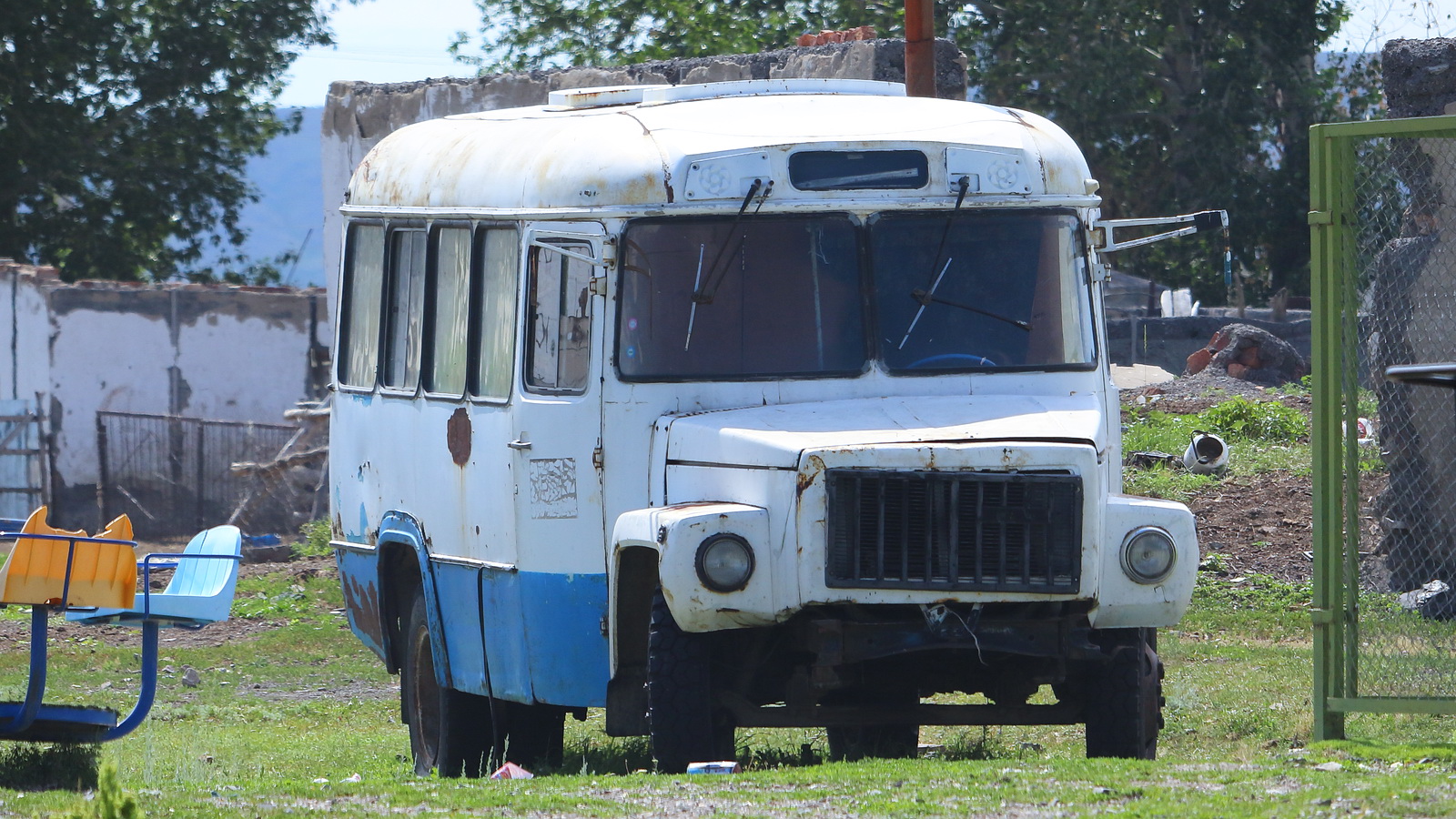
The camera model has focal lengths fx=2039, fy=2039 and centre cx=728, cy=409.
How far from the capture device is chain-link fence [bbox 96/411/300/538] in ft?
72.6

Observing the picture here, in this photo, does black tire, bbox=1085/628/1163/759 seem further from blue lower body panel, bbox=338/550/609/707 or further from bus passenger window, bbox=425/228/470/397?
bus passenger window, bbox=425/228/470/397

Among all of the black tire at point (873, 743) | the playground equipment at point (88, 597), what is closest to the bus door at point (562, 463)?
the black tire at point (873, 743)

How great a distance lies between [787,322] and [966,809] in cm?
226

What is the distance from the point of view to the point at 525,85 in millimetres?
17141

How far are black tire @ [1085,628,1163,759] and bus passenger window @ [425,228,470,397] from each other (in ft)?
9.17

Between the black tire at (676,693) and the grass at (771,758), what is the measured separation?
0.22m

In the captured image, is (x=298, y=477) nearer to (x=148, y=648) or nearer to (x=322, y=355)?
(x=322, y=355)

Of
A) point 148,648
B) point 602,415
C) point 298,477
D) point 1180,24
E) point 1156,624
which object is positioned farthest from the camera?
point 1180,24

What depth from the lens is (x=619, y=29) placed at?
111ft

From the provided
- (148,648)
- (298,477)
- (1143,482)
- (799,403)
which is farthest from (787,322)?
(298,477)

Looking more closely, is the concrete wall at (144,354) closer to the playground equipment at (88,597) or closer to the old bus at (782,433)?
the playground equipment at (88,597)

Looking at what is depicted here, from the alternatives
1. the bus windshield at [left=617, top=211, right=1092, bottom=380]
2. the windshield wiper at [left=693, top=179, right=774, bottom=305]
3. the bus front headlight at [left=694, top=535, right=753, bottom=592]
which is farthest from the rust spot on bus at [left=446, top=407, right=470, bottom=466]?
the bus front headlight at [left=694, top=535, right=753, bottom=592]

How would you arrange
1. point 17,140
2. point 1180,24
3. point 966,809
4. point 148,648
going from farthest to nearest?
point 1180,24 < point 17,140 < point 148,648 < point 966,809

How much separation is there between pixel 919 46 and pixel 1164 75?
73.7 feet
